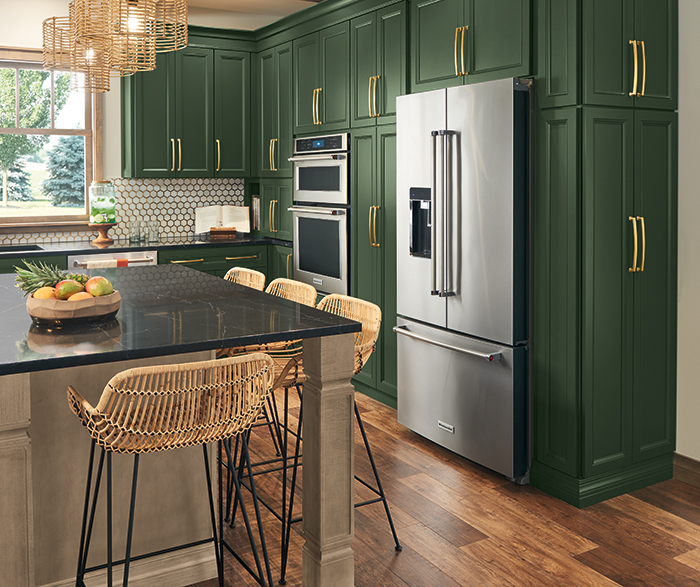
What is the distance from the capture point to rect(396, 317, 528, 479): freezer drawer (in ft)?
11.0

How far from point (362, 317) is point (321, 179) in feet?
7.55

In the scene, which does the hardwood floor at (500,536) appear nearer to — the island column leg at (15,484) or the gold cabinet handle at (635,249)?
the island column leg at (15,484)

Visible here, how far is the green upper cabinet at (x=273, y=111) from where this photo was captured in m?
5.53

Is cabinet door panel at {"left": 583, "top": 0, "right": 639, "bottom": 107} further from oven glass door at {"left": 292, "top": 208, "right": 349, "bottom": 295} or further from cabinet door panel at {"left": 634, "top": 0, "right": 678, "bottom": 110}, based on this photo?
oven glass door at {"left": 292, "top": 208, "right": 349, "bottom": 295}

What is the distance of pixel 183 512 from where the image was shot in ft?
8.38

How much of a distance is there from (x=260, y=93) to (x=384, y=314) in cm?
249

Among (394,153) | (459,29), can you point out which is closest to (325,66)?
(394,153)

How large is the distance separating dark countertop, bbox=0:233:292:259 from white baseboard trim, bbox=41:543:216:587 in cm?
299

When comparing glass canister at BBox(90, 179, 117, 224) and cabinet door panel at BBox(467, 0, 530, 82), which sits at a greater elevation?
cabinet door panel at BBox(467, 0, 530, 82)

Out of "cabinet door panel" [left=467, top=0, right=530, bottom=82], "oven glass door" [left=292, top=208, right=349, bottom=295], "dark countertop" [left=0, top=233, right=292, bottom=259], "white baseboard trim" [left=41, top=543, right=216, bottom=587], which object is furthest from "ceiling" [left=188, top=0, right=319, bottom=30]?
"white baseboard trim" [left=41, top=543, right=216, bottom=587]

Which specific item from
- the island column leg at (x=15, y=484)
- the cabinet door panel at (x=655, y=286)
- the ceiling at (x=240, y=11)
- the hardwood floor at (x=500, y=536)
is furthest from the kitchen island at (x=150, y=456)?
the ceiling at (x=240, y=11)

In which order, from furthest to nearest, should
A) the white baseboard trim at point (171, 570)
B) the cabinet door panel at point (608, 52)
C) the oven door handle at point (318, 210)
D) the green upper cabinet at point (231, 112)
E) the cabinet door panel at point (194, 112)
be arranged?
the green upper cabinet at point (231, 112) → the cabinet door panel at point (194, 112) → the oven door handle at point (318, 210) → the cabinet door panel at point (608, 52) → the white baseboard trim at point (171, 570)

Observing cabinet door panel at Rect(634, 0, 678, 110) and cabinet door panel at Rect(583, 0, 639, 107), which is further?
cabinet door panel at Rect(634, 0, 678, 110)

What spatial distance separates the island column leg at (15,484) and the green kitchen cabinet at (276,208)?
388cm
